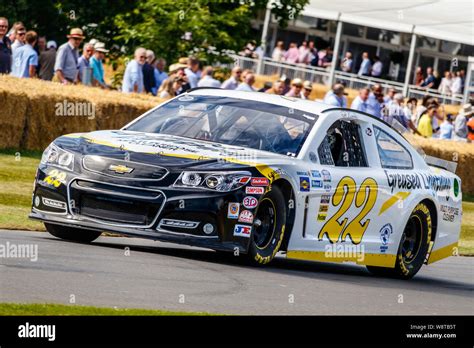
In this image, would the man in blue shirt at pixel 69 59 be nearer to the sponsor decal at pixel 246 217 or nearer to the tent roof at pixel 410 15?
the sponsor decal at pixel 246 217

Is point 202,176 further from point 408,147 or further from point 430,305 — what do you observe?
point 408,147

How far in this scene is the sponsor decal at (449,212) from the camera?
1419 cm

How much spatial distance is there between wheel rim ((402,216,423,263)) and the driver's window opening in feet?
3.31

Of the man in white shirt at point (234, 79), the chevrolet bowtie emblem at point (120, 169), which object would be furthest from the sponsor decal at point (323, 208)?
the man in white shirt at point (234, 79)

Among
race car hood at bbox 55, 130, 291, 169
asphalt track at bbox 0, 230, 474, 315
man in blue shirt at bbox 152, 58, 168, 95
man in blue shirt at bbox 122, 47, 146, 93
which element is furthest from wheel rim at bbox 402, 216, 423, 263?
man in blue shirt at bbox 152, 58, 168, 95

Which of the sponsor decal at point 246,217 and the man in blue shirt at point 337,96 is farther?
the man in blue shirt at point 337,96

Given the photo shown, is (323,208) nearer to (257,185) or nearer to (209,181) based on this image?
(257,185)

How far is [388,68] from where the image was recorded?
2210 inches

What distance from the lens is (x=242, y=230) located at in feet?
37.0

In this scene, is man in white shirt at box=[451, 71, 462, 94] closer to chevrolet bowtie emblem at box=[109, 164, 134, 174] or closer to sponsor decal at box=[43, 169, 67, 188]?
sponsor decal at box=[43, 169, 67, 188]

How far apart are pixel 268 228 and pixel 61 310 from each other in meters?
3.64

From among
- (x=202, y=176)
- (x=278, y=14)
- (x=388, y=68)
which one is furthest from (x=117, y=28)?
(x=388, y=68)

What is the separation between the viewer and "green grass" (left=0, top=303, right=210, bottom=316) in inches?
317
